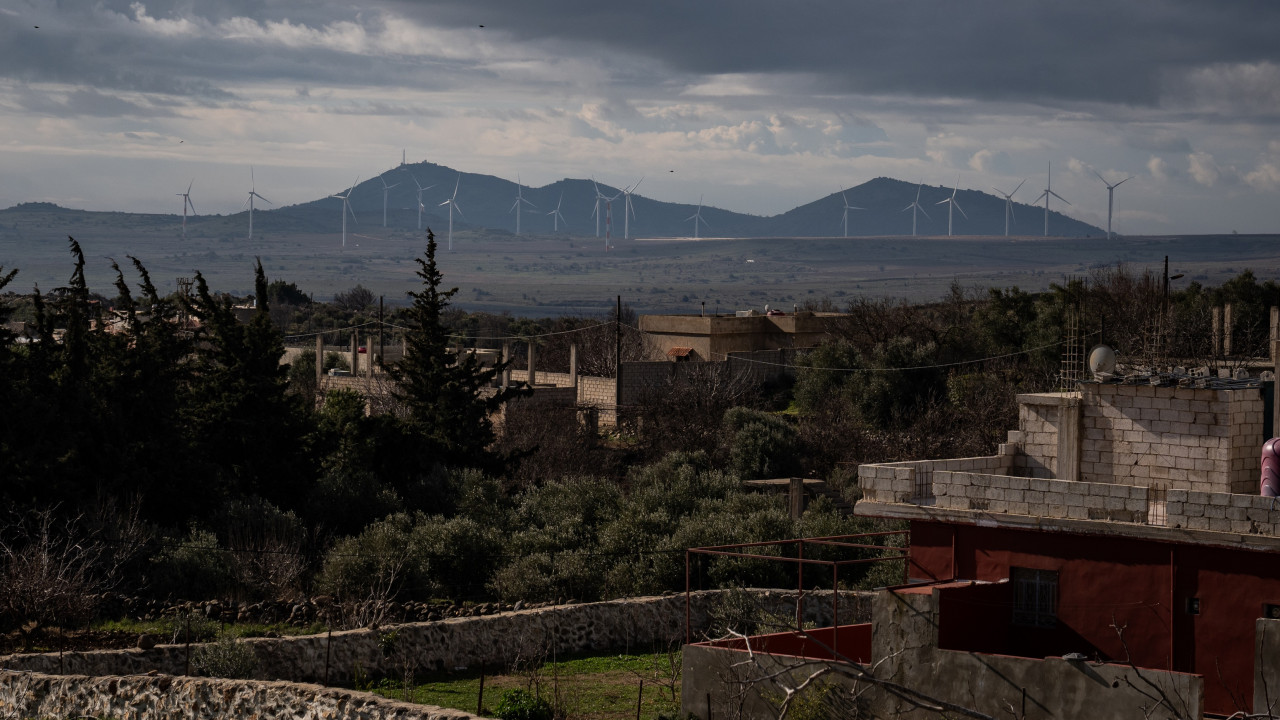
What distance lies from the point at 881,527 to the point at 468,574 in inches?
360

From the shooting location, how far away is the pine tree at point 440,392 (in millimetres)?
36875

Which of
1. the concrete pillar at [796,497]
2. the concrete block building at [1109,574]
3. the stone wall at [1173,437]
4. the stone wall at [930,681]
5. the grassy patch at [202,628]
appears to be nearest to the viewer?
the stone wall at [930,681]

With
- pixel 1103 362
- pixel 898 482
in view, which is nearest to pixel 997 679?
pixel 898 482

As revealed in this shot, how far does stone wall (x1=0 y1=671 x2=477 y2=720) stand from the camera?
17.7 m

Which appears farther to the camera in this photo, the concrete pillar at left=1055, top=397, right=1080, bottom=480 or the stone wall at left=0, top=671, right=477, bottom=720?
the concrete pillar at left=1055, top=397, right=1080, bottom=480

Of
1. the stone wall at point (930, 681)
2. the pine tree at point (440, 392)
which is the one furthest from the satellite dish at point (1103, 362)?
the pine tree at point (440, 392)

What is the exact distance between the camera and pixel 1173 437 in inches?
787

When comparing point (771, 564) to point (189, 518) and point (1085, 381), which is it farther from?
point (189, 518)

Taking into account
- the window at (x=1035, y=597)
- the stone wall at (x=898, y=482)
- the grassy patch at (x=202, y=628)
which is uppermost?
the stone wall at (x=898, y=482)

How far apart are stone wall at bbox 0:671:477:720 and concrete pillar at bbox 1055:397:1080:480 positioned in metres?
9.81

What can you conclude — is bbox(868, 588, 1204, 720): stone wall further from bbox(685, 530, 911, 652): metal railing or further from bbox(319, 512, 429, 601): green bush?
bbox(319, 512, 429, 601): green bush

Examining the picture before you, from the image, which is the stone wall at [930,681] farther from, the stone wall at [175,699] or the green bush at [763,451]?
the green bush at [763,451]

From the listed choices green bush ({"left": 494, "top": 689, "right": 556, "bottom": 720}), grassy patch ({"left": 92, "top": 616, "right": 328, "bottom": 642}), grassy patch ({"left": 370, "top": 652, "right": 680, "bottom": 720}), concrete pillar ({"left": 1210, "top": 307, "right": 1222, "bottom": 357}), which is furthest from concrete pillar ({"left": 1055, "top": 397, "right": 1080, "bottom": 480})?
concrete pillar ({"left": 1210, "top": 307, "right": 1222, "bottom": 357})

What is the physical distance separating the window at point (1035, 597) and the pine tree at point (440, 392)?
68.3 ft
